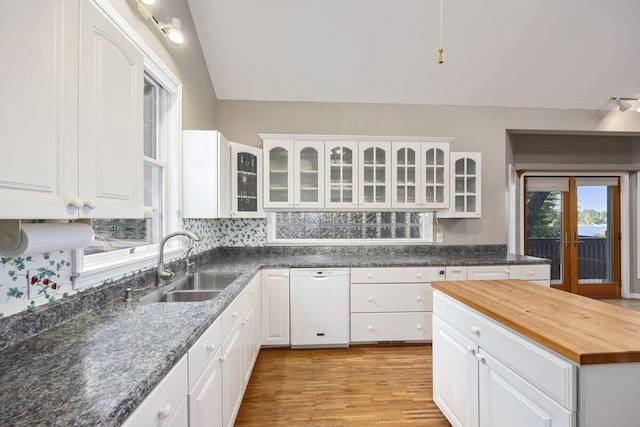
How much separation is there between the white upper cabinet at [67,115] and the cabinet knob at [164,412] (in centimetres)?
66

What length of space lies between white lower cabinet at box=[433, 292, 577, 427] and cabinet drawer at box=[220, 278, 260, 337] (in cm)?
128

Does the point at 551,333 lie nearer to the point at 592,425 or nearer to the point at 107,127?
the point at 592,425

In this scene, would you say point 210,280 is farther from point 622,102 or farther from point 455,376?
point 622,102

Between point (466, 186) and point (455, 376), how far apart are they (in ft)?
7.26

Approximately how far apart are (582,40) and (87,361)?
15.0 feet

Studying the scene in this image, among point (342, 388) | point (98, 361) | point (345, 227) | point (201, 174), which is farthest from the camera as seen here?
point (345, 227)


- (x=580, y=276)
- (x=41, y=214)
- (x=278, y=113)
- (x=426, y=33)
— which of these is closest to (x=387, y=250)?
(x=278, y=113)

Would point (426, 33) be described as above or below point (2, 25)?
above

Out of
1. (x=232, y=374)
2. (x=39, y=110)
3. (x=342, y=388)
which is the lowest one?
(x=342, y=388)

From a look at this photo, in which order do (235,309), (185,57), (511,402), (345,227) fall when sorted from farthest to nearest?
(345,227)
(185,57)
(235,309)
(511,402)

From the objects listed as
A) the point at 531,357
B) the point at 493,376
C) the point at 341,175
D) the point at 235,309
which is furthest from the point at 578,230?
the point at 235,309

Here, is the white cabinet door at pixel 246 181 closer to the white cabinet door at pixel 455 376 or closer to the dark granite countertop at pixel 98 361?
the dark granite countertop at pixel 98 361

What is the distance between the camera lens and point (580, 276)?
4.31 m

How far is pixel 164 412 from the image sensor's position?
33.5 inches
